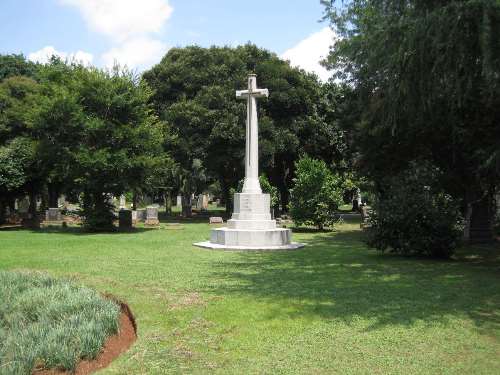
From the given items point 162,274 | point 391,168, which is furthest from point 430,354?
point 391,168

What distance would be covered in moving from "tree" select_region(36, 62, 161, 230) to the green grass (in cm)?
1464

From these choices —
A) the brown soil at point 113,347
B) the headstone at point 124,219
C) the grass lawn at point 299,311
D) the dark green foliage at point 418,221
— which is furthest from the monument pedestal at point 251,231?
the headstone at point 124,219

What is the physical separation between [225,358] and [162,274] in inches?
218

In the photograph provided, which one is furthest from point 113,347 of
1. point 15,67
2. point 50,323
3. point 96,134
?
point 15,67

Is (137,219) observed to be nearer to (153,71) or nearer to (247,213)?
(153,71)

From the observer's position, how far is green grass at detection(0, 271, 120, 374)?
18.8 ft

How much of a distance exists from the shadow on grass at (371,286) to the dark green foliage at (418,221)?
0.50 m

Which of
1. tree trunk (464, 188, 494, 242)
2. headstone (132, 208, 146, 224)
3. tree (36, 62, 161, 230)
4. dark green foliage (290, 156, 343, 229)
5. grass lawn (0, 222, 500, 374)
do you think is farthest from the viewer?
headstone (132, 208, 146, 224)

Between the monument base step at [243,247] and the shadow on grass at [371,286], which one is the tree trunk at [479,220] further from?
the monument base step at [243,247]

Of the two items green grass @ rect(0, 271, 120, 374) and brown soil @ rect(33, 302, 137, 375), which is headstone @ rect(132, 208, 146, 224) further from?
brown soil @ rect(33, 302, 137, 375)

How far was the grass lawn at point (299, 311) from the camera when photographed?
559 cm

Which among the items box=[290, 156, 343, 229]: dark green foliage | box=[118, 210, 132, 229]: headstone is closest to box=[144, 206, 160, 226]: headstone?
box=[118, 210, 132, 229]: headstone

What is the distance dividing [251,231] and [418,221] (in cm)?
565

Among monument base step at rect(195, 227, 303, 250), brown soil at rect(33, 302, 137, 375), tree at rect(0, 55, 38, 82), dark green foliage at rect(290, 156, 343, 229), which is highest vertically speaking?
tree at rect(0, 55, 38, 82)
